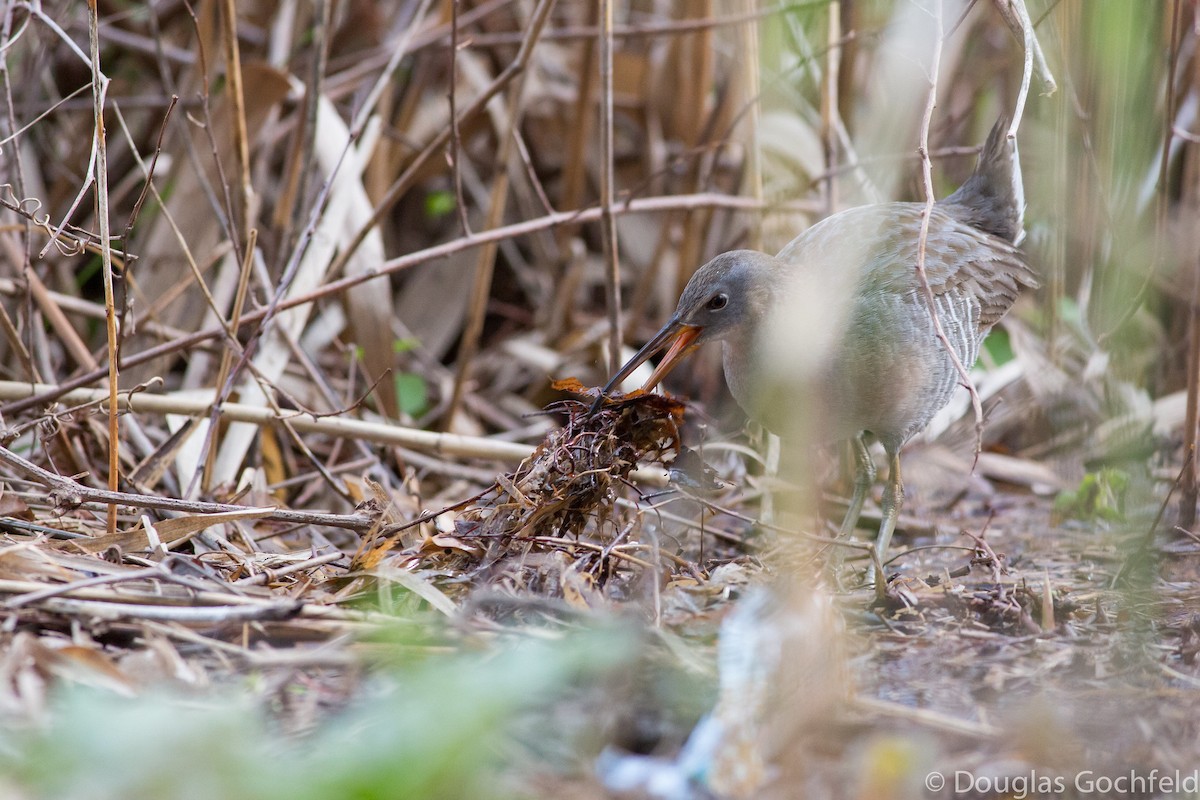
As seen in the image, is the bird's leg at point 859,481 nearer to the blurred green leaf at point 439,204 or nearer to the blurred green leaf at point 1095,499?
the blurred green leaf at point 1095,499

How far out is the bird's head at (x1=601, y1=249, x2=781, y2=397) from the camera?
2.81m

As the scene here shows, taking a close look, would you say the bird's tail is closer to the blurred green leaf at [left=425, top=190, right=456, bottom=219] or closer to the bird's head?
the bird's head

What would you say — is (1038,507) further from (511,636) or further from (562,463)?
(511,636)

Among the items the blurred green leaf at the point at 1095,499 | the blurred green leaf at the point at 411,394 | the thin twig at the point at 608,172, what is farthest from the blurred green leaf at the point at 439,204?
the blurred green leaf at the point at 1095,499

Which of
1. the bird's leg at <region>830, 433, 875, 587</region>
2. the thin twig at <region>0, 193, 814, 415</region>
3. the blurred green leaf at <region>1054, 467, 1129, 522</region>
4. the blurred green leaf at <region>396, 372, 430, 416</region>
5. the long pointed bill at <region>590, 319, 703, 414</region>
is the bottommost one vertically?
the blurred green leaf at <region>1054, 467, 1129, 522</region>

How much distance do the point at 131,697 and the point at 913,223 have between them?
244 centimetres

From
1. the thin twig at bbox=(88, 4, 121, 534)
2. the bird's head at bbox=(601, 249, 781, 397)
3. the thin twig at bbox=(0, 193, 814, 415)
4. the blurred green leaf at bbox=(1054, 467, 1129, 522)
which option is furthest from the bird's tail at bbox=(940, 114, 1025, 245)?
the thin twig at bbox=(88, 4, 121, 534)

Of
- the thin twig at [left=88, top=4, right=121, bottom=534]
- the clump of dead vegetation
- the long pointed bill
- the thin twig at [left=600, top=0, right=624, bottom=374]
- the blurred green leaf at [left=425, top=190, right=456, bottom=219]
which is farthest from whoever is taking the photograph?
the blurred green leaf at [left=425, top=190, right=456, bottom=219]

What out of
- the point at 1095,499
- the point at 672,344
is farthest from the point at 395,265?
the point at 1095,499

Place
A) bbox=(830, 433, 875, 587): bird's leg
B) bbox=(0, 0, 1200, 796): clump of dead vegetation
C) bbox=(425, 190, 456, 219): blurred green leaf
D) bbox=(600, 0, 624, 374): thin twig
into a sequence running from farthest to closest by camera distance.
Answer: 1. bbox=(425, 190, 456, 219): blurred green leaf
2. bbox=(830, 433, 875, 587): bird's leg
3. bbox=(600, 0, 624, 374): thin twig
4. bbox=(0, 0, 1200, 796): clump of dead vegetation

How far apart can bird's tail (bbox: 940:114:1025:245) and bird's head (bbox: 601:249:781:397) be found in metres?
1.03

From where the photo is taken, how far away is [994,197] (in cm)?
361

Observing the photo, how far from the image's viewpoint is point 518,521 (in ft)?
7.56

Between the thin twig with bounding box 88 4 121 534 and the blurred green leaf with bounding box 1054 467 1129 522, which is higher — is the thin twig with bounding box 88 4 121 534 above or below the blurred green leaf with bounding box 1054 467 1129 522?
above
